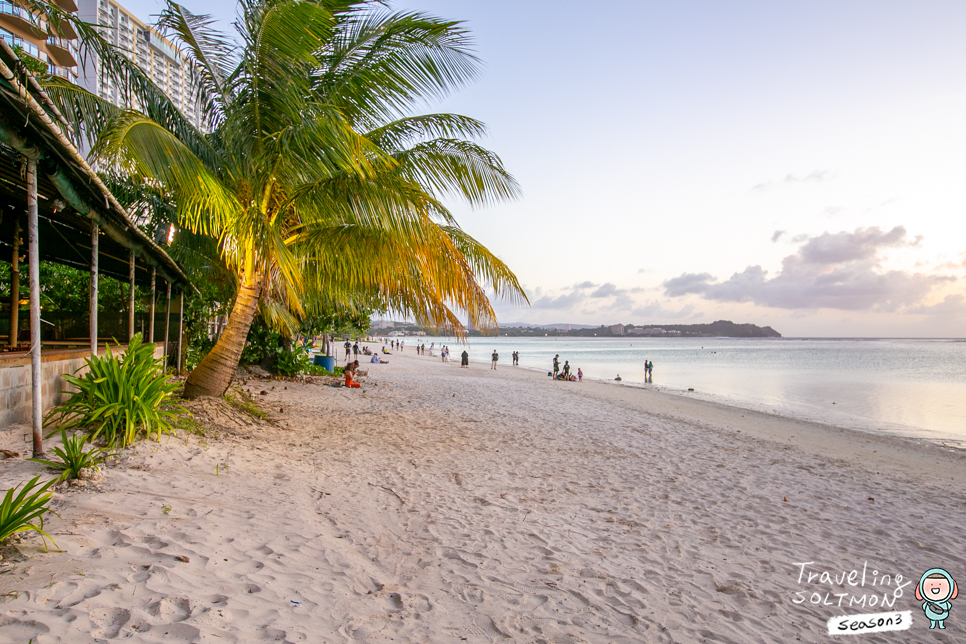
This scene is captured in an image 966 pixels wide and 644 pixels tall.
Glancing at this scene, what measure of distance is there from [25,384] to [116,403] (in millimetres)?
1055

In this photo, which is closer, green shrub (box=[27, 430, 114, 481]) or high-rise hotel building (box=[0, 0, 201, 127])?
green shrub (box=[27, 430, 114, 481])

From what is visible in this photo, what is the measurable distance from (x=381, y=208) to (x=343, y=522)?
3.36 meters

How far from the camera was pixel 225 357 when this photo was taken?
653 centimetres

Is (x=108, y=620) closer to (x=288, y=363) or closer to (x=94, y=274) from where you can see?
(x=94, y=274)

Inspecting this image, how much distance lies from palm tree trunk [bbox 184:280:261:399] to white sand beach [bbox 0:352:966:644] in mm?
726

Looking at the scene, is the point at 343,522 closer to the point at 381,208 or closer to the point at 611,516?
the point at 611,516

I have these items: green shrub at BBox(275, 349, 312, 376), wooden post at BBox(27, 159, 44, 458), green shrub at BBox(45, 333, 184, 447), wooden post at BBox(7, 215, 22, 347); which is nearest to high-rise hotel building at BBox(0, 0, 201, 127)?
wooden post at BBox(27, 159, 44, 458)

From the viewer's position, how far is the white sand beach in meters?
2.39

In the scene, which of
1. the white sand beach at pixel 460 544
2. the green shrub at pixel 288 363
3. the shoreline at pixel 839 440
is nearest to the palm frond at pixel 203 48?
the white sand beach at pixel 460 544

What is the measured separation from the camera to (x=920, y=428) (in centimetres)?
1402

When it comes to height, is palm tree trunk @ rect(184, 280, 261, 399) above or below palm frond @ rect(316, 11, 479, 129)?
below

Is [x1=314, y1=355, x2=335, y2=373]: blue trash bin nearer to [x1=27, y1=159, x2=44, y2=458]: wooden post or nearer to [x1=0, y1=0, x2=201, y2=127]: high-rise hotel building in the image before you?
[x1=0, y1=0, x2=201, y2=127]: high-rise hotel building

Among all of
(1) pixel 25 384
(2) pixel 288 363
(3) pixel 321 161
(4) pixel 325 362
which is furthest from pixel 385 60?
(4) pixel 325 362

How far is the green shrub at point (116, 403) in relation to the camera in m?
4.39
